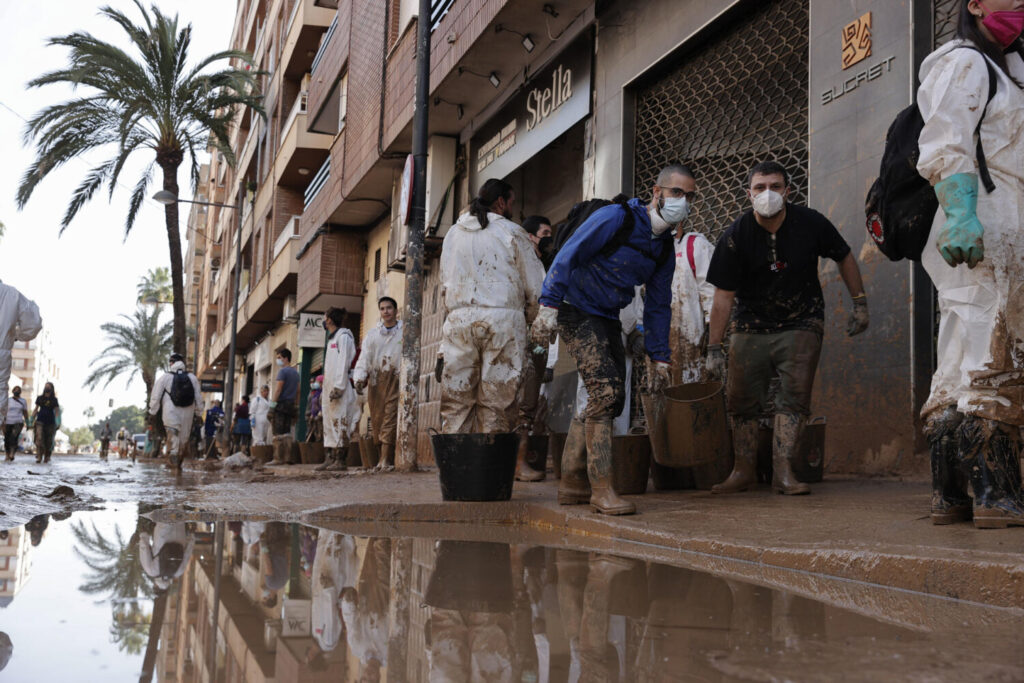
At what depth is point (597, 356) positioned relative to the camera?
440cm

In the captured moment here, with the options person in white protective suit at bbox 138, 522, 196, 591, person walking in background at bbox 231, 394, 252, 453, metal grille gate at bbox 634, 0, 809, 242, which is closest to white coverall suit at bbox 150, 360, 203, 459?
person walking in background at bbox 231, 394, 252, 453

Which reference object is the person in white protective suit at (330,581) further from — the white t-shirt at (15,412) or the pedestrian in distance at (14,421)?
the white t-shirt at (15,412)

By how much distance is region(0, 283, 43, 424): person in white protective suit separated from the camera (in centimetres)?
805

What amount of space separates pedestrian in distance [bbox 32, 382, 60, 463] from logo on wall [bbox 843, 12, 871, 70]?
58.2ft

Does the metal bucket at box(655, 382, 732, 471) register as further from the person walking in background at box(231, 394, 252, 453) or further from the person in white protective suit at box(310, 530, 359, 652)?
the person walking in background at box(231, 394, 252, 453)

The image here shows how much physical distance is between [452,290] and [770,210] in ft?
6.14

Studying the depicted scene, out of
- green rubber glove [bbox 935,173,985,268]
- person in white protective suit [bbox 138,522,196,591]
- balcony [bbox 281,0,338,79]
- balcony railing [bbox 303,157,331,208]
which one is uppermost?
balcony [bbox 281,0,338,79]

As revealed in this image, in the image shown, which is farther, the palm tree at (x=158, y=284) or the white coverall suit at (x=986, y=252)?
the palm tree at (x=158, y=284)

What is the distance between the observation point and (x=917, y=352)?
5180 mm

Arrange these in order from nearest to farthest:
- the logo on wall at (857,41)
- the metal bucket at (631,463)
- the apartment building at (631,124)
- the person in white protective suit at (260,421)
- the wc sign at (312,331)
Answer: the metal bucket at (631,463) → the apartment building at (631,124) → the logo on wall at (857,41) → the person in white protective suit at (260,421) → the wc sign at (312,331)

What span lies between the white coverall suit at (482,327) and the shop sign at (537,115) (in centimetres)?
461

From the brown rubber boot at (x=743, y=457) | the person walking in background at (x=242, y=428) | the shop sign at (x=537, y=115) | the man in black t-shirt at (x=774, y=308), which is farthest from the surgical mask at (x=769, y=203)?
the person walking in background at (x=242, y=428)

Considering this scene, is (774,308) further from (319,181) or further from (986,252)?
(319,181)

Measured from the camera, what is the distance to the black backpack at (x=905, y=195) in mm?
3393
